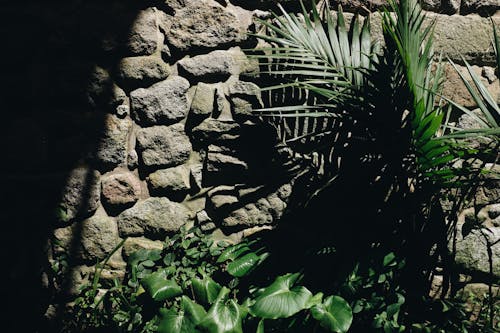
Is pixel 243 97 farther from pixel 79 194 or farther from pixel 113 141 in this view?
pixel 79 194

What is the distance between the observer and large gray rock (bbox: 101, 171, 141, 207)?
A: 6.62ft

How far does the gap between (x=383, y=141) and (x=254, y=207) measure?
700 mm

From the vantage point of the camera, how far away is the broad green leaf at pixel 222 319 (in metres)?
1.60

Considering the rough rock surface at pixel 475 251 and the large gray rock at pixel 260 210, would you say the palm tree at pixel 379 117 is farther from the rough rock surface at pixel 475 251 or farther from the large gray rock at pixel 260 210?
the rough rock surface at pixel 475 251

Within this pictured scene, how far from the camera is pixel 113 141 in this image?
6.50 ft

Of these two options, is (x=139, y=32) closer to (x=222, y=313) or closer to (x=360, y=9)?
(x=360, y=9)

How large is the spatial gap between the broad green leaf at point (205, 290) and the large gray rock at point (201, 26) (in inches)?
41.2

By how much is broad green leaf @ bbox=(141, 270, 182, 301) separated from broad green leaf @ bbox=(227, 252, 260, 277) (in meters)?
0.23

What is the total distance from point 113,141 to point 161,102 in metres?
0.29

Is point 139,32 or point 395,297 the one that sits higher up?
point 139,32

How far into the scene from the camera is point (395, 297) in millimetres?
1815

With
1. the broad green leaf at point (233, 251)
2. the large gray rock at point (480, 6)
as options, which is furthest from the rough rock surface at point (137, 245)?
the large gray rock at point (480, 6)

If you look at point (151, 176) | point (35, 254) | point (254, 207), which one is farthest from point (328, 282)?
point (35, 254)

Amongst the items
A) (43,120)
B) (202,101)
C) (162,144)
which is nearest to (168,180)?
(162,144)
